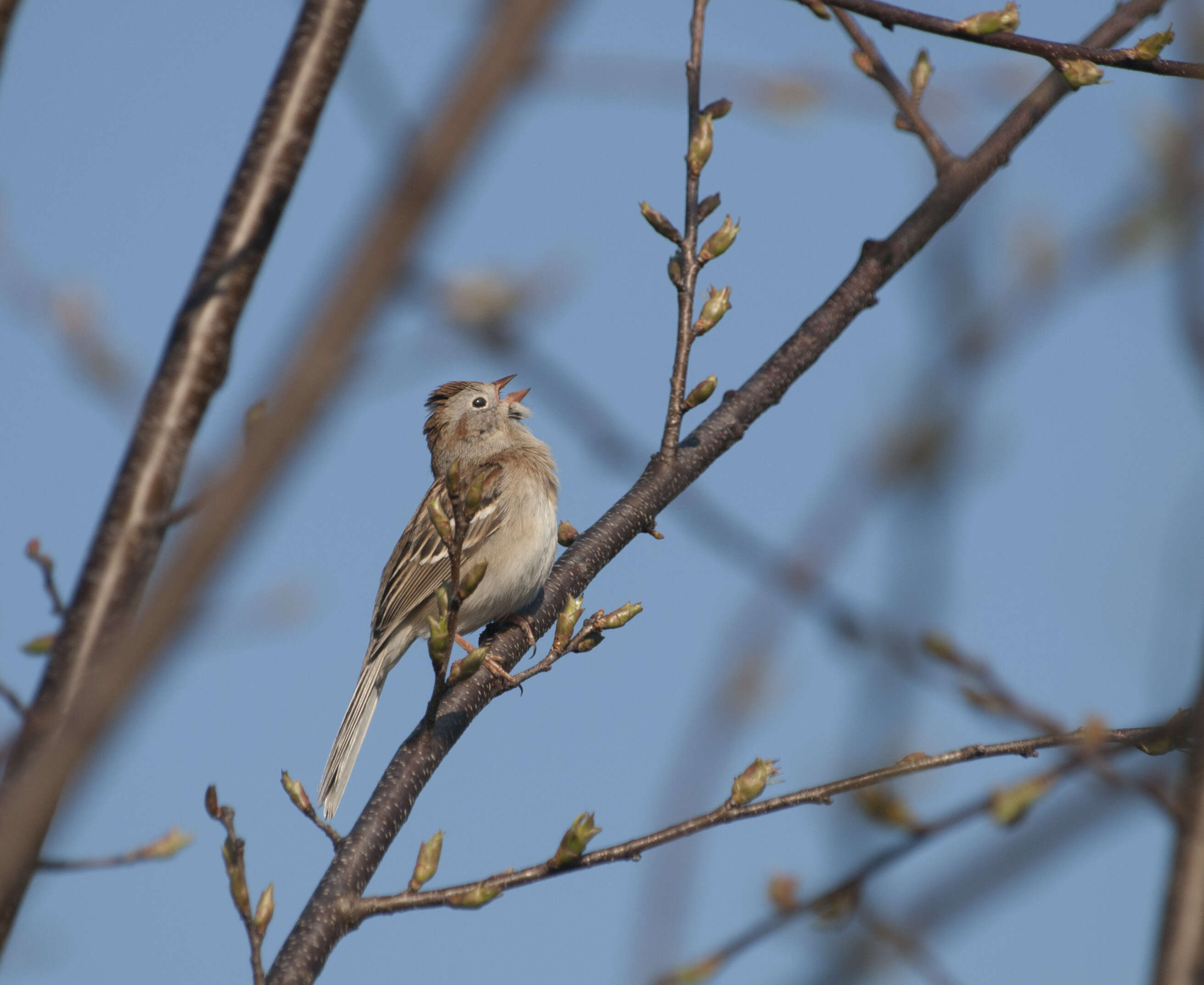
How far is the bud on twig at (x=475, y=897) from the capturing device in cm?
312

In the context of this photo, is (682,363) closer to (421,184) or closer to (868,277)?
(868,277)

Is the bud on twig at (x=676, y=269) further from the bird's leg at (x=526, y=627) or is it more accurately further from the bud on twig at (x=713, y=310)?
the bird's leg at (x=526, y=627)

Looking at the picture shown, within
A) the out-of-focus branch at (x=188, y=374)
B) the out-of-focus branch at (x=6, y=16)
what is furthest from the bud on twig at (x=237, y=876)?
the out-of-focus branch at (x=6, y=16)

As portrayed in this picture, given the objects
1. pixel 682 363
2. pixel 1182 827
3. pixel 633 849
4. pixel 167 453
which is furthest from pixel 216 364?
pixel 682 363

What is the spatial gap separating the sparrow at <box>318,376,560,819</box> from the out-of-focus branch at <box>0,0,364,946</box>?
10.2ft

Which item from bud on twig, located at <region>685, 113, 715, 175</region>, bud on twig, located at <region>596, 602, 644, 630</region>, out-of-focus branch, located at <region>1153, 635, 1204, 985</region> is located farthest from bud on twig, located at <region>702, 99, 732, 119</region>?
out-of-focus branch, located at <region>1153, 635, 1204, 985</region>

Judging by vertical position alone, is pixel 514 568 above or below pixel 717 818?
above

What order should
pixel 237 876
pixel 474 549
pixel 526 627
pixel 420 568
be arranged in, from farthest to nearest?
1. pixel 420 568
2. pixel 474 549
3. pixel 526 627
4. pixel 237 876

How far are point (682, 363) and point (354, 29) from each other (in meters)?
2.12

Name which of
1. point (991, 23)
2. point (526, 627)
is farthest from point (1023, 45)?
point (526, 627)

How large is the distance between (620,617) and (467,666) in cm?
85

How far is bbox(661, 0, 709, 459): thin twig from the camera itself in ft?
13.8

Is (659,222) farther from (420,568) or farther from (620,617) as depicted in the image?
(420,568)

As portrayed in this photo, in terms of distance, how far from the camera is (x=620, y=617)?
165 inches
